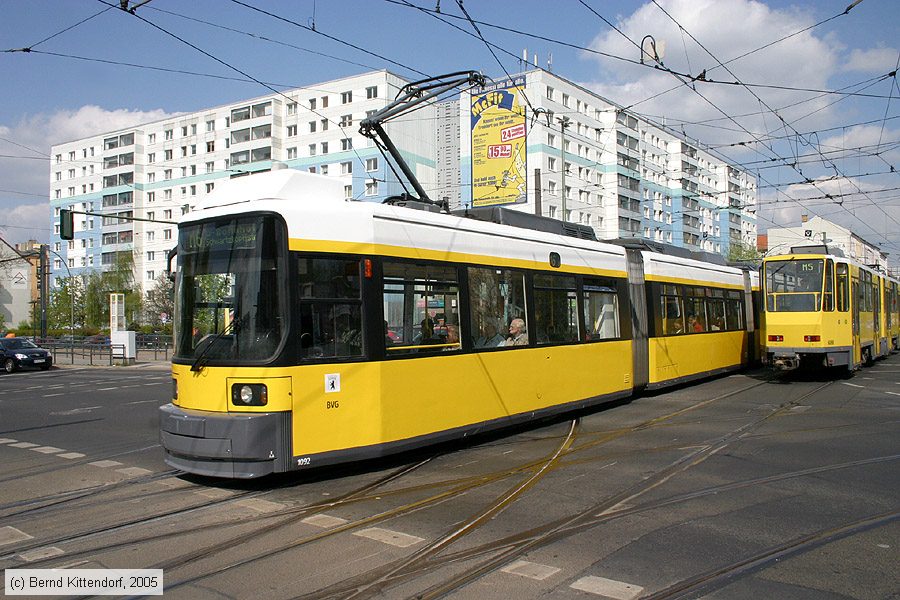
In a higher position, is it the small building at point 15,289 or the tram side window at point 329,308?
the small building at point 15,289

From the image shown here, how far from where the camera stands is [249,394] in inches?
274

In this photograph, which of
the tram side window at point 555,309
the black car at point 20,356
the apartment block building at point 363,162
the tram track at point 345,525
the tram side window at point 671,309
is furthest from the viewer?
the apartment block building at point 363,162

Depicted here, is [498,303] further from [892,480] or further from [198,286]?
[892,480]

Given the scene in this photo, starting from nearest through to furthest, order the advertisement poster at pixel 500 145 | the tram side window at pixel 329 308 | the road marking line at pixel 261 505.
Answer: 1. the road marking line at pixel 261 505
2. the tram side window at pixel 329 308
3. the advertisement poster at pixel 500 145

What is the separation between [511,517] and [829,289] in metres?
14.6

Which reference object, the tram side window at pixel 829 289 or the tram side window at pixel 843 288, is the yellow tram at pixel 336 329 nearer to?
the tram side window at pixel 829 289

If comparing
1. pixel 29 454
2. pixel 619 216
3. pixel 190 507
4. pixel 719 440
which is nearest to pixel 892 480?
pixel 719 440

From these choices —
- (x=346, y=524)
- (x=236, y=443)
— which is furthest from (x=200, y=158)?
(x=346, y=524)

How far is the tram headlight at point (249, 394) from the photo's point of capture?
273 inches

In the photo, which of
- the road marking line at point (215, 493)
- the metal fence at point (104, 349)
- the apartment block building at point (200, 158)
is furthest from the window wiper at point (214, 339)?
the apartment block building at point (200, 158)

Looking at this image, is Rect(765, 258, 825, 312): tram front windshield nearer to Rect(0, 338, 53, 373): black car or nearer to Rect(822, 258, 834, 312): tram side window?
Rect(822, 258, 834, 312): tram side window

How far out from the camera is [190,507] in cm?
666

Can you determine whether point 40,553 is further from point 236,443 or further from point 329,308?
point 329,308

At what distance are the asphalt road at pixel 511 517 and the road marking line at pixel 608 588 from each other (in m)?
0.02
